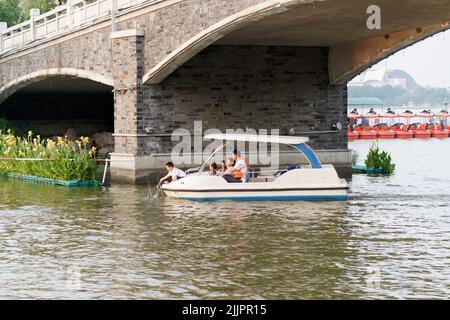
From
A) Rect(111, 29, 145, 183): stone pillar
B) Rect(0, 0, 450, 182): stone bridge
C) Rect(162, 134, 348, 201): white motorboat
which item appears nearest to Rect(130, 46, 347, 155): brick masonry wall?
Rect(0, 0, 450, 182): stone bridge

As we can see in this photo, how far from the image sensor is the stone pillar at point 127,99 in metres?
32.4

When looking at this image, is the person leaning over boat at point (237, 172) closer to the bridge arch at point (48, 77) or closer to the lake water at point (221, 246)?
the lake water at point (221, 246)

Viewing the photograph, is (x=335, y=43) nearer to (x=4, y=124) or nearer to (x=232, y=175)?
(x=232, y=175)

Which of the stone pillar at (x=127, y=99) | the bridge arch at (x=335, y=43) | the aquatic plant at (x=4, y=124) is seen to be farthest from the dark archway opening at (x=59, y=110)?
the bridge arch at (x=335, y=43)

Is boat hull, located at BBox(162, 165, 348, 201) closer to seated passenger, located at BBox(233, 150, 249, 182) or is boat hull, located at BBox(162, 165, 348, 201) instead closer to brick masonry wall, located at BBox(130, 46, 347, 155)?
seated passenger, located at BBox(233, 150, 249, 182)

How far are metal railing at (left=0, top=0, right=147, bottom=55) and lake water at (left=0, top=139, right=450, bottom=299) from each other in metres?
8.40

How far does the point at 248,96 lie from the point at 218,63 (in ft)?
5.55

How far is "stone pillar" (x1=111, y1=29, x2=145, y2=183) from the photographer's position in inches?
1276

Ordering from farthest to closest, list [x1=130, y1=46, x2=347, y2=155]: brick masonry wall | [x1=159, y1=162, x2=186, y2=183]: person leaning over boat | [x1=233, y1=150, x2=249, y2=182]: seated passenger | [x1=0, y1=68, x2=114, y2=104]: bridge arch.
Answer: [x1=0, y1=68, x2=114, y2=104]: bridge arch
[x1=130, y1=46, x2=347, y2=155]: brick masonry wall
[x1=159, y1=162, x2=186, y2=183]: person leaning over boat
[x1=233, y1=150, x2=249, y2=182]: seated passenger

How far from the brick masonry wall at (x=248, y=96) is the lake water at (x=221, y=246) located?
13.5 feet

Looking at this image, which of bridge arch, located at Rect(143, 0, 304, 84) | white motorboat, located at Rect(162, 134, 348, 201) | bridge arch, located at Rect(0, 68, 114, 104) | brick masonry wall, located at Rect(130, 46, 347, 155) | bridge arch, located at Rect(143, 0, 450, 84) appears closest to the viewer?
bridge arch, located at Rect(143, 0, 304, 84)

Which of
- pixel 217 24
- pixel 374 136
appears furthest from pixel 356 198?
pixel 374 136

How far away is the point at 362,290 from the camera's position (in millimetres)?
15250
